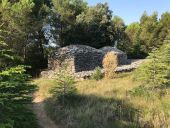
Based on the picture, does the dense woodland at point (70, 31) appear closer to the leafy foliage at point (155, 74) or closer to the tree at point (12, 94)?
the leafy foliage at point (155, 74)

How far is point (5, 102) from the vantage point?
458 inches

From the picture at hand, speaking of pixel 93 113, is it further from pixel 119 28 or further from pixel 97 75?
pixel 119 28

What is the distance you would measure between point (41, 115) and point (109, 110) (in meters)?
3.39

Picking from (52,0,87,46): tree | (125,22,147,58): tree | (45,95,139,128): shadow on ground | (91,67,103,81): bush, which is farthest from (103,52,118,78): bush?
(125,22,147,58): tree

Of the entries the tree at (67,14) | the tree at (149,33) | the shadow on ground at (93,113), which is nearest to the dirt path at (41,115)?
the shadow on ground at (93,113)

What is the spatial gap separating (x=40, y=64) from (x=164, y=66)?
1607cm

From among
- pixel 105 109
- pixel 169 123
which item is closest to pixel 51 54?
pixel 105 109

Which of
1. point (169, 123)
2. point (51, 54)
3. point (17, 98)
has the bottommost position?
point (169, 123)

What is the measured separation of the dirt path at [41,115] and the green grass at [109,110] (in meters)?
0.25

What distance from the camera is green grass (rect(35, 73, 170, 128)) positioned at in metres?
15.1

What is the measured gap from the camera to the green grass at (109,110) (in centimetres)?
1507

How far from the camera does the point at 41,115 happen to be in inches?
703

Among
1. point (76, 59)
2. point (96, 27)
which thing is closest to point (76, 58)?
point (76, 59)

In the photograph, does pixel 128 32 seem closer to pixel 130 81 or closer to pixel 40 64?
pixel 40 64
